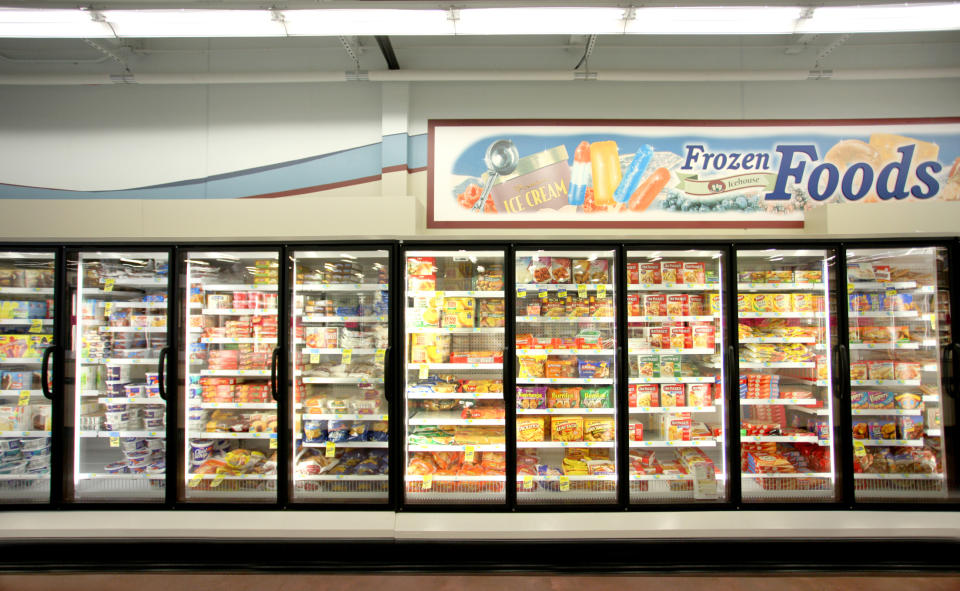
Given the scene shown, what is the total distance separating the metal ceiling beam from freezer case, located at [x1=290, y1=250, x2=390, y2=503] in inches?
65.2

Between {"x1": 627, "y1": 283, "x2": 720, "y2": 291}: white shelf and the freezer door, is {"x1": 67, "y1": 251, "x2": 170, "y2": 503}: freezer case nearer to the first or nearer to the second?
{"x1": 627, "y1": 283, "x2": 720, "y2": 291}: white shelf

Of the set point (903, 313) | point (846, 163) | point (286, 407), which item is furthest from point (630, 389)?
point (846, 163)

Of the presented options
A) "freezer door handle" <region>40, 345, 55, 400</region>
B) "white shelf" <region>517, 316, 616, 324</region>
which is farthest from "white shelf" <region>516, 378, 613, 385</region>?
"freezer door handle" <region>40, 345, 55, 400</region>

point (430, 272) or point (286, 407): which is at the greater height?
point (430, 272)

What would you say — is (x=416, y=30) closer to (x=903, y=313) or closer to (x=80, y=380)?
(x=80, y=380)

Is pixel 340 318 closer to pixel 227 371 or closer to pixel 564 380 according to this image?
pixel 227 371

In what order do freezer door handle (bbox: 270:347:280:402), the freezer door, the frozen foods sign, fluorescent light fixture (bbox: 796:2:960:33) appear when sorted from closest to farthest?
fluorescent light fixture (bbox: 796:2:960:33) → freezer door handle (bbox: 270:347:280:402) → the freezer door → the frozen foods sign

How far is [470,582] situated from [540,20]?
3.38 m

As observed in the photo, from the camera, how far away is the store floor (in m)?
2.44

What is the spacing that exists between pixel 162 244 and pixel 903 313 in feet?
17.3

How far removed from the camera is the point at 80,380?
2996 mm

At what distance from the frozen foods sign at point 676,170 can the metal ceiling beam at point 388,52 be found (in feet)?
1.89

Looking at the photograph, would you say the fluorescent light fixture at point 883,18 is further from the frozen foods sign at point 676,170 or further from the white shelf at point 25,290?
the white shelf at point 25,290

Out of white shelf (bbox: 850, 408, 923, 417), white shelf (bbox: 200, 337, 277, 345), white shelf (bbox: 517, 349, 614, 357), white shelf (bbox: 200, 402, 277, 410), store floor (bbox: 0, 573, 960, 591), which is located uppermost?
white shelf (bbox: 200, 337, 277, 345)
